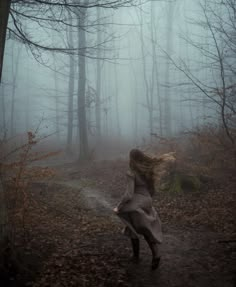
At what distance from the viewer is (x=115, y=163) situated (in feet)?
51.2

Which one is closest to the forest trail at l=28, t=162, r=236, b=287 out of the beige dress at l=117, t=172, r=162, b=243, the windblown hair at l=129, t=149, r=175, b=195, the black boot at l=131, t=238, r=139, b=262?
the black boot at l=131, t=238, r=139, b=262

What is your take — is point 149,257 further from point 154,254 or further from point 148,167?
point 148,167

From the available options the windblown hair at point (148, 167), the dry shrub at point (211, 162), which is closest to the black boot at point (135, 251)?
the windblown hair at point (148, 167)

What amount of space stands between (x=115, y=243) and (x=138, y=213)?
1664 mm

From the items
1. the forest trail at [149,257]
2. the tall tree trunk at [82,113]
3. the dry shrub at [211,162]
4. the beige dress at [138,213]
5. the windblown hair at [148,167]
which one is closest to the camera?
the forest trail at [149,257]

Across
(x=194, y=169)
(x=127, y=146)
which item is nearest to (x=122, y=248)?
(x=194, y=169)

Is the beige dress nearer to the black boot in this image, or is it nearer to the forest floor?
the black boot

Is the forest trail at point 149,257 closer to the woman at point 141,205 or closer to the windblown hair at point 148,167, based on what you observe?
the woman at point 141,205

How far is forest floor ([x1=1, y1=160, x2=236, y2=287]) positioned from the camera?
5.16 m

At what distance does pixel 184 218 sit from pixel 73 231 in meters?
2.87

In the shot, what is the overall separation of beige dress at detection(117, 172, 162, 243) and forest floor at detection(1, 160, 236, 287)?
63 cm

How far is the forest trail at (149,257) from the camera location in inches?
203

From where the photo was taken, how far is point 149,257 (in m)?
6.07

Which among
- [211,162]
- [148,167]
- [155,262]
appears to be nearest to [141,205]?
[148,167]
